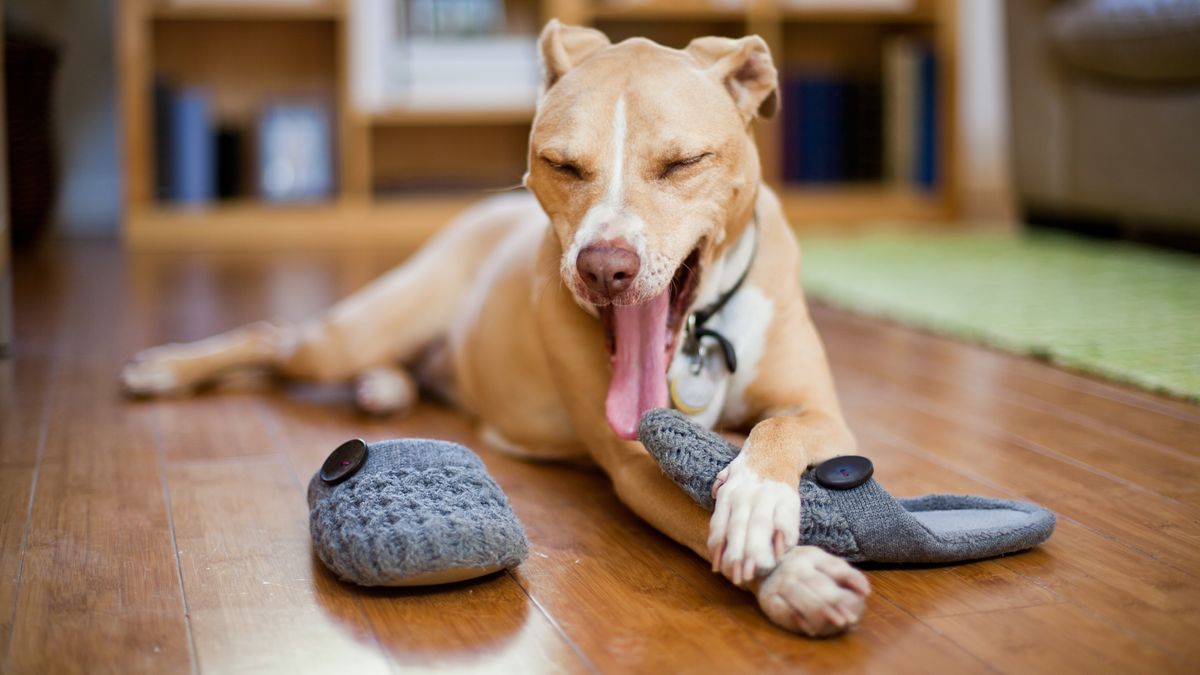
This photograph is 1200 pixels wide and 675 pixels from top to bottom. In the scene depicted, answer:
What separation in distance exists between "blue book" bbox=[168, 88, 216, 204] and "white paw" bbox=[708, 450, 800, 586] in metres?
4.13

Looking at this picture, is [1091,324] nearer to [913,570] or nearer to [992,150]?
[913,570]

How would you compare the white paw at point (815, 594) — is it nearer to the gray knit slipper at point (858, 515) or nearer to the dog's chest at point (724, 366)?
the gray knit slipper at point (858, 515)

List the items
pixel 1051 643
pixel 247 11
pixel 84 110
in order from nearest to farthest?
pixel 1051 643
pixel 247 11
pixel 84 110

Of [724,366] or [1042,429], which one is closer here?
[724,366]

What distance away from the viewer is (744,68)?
71.2 inches

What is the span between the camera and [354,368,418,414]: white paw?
2.41 m

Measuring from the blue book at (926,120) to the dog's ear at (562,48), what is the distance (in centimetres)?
379

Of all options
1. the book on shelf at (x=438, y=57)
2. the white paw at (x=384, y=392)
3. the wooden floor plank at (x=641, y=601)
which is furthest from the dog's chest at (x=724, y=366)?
the book on shelf at (x=438, y=57)

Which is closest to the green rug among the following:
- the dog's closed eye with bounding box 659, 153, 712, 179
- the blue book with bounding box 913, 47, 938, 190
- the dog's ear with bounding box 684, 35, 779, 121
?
the blue book with bounding box 913, 47, 938, 190

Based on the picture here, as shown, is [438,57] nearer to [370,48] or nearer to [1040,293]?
[370,48]

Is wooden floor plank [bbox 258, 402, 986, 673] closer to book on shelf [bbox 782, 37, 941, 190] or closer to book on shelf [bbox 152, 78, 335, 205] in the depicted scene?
book on shelf [bbox 152, 78, 335, 205]

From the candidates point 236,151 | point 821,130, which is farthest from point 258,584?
point 821,130

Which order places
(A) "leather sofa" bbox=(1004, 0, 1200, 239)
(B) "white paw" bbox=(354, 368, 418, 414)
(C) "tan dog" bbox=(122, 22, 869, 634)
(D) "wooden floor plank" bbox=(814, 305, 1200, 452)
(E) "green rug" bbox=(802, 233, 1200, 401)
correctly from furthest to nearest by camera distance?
(A) "leather sofa" bbox=(1004, 0, 1200, 239)
(E) "green rug" bbox=(802, 233, 1200, 401)
(B) "white paw" bbox=(354, 368, 418, 414)
(D) "wooden floor plank" bbox=(814, 305, 1200, 452)
(C) "tan dog" bbox=(122, 22, 869, 634)

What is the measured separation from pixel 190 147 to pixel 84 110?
68cm
